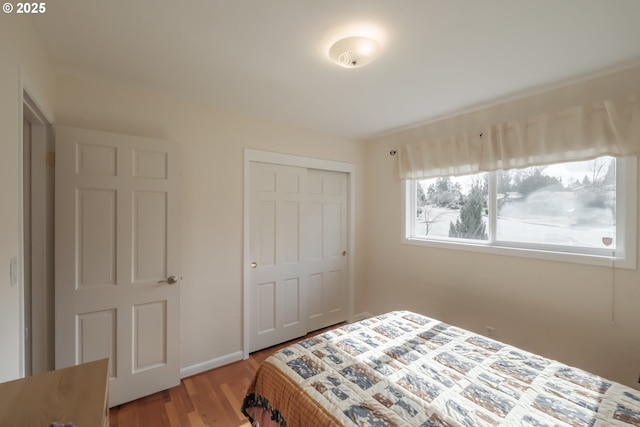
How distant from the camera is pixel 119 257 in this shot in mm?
1893

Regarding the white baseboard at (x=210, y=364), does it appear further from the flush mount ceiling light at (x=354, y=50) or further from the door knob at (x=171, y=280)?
the flush mount ceiling light at (x=354, y=50)

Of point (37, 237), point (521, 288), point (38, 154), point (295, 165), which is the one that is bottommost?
point (521, 288)

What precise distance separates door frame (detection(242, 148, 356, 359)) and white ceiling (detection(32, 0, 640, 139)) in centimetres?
57

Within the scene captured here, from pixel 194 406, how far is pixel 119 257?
1.21 m

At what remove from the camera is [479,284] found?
240cm

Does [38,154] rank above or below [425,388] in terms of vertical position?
above

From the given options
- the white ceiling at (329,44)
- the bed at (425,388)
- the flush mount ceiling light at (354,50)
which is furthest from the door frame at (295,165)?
the flush mount ceiling light at (354,50)

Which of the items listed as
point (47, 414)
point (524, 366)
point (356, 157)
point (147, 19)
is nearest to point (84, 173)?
point (147, 19)

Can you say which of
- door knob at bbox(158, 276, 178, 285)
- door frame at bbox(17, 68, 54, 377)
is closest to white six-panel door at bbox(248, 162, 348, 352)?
door knob at bbox(158, 276, 178, 285)

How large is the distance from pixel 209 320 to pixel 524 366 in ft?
7.57

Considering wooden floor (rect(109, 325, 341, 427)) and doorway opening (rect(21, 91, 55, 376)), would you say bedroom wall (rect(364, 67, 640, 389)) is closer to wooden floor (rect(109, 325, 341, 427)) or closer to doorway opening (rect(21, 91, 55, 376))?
wooden floor (rect(109, 325, 341, 427))

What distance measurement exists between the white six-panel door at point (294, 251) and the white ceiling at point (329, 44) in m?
0.95

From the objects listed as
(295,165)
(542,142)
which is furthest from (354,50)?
(542,142)

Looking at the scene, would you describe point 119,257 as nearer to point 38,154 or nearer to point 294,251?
point 38,154
